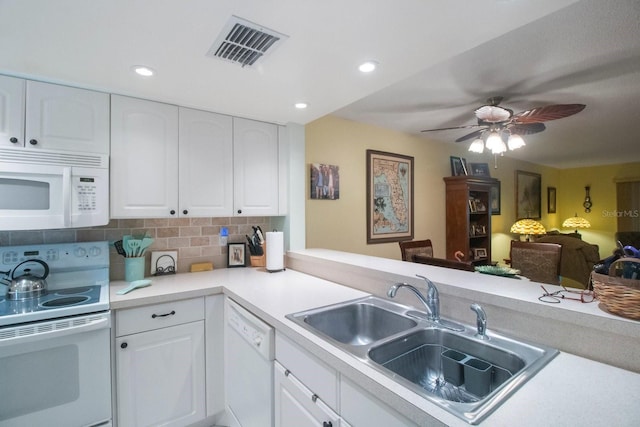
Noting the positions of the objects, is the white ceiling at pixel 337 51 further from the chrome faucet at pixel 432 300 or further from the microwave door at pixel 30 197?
the chrome faucet at pixel 432 300

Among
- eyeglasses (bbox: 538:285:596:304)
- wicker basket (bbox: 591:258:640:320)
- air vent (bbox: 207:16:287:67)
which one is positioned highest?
air vent (bbox: 207:16:287:67)

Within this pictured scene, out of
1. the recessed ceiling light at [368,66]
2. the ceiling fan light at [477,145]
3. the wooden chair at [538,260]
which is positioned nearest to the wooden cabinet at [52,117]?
the recessed ceiling light at [368,66]

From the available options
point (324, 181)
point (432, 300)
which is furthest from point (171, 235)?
point (432, 300)

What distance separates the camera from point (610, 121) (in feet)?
10.7

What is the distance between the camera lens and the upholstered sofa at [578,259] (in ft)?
11.5

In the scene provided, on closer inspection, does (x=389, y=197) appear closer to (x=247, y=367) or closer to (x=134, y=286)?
(x=247, y=367)

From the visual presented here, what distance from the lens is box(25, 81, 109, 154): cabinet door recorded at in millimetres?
1604

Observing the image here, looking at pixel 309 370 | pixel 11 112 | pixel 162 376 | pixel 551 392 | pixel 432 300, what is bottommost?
pixel 162 376

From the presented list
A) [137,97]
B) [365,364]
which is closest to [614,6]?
[365,364]

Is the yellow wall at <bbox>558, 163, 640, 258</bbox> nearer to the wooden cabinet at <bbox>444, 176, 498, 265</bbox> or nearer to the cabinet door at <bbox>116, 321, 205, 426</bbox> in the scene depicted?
the wooden cabinet at <bbox>444, 176, 498, 265</bbox>

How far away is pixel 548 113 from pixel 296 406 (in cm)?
265

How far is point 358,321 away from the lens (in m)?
1.52

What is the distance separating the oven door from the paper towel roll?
1.04 meters

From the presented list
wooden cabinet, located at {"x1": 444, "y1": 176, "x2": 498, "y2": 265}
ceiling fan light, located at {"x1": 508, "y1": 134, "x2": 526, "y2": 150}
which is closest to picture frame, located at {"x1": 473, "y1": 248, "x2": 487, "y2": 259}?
wooden cabinet, located at {"x1": 444, "y1": 176, "x2": 498, "y2": 265}
